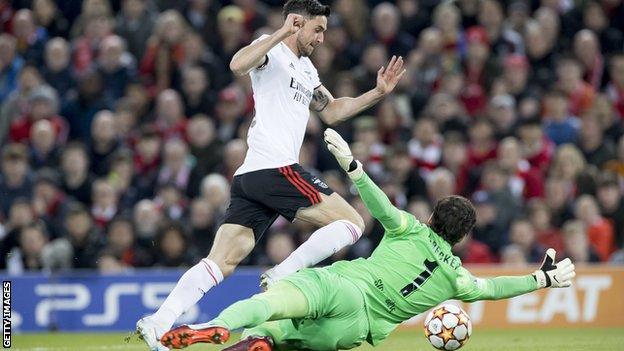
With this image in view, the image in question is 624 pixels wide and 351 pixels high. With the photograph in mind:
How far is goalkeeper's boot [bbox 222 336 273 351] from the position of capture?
26.7 feet

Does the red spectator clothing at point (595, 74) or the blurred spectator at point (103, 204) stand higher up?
the red spectator clothing at point (595, 74)

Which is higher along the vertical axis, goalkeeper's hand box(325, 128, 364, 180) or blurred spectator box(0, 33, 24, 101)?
blurred spectator box(0, 33, 24, 101)

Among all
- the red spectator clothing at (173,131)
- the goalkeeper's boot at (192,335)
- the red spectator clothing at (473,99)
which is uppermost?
the red spectator clothing at (473,99)

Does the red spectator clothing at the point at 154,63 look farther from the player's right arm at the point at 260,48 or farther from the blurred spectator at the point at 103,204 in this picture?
the player's right arm at the point at 260,48

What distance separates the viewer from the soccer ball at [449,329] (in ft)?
30.1

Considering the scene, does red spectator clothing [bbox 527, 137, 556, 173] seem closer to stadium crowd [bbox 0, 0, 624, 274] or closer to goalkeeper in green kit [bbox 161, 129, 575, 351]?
stadium crowd [bbox 0, 0, 624, 274]

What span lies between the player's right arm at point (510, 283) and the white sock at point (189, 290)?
1.71 m

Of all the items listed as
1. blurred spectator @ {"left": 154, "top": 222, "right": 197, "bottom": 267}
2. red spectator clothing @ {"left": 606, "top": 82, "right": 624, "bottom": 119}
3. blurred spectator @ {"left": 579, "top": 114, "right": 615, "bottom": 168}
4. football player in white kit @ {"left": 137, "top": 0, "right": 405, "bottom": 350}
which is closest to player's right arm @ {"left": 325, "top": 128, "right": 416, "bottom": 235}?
football player in white kit @ {"left": 137, "top": 0, "right": 405, "bottom": 350}

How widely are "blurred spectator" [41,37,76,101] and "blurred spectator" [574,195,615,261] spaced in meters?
6.50

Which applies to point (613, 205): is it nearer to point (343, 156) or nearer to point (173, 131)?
point (173, 131)

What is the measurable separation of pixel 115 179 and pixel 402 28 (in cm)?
500

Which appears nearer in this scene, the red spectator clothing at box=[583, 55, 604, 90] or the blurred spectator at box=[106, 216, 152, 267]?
the blurred spectator at box=[106, 216, 152, 267]

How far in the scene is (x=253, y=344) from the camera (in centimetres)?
824

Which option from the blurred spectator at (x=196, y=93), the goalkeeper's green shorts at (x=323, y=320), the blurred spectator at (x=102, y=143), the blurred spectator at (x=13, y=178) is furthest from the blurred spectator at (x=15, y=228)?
the goalkeeper's green shorts at (x=323, y=320)
